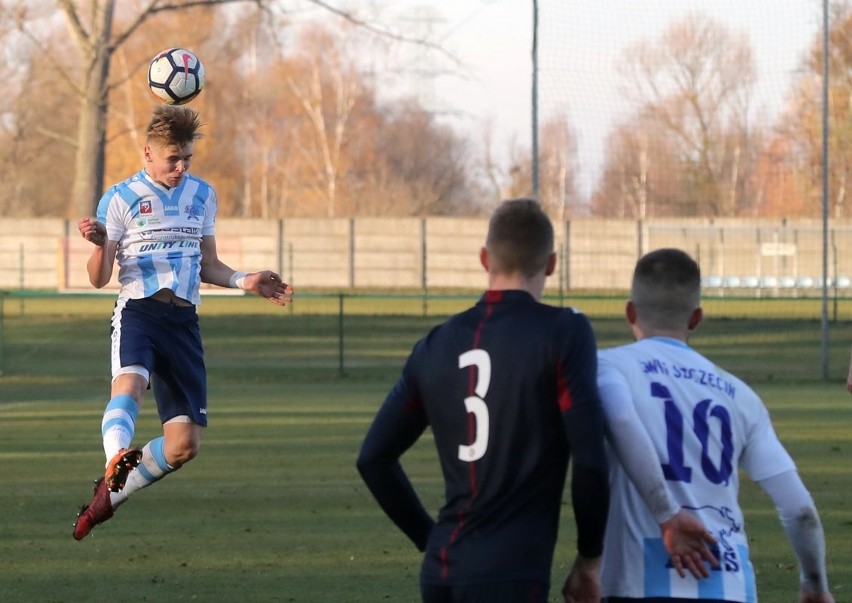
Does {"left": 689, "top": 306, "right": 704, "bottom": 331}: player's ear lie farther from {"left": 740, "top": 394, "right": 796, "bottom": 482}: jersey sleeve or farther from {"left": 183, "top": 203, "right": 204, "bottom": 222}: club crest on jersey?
{"left": 183, "top": 203, "right": 204, "bottom": 222}: club crest on jersey

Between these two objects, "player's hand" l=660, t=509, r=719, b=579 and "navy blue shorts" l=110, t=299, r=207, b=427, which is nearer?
"player's hand" l=660, t=509, r=719, b=579

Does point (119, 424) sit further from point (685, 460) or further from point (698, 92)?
point (698, 92)

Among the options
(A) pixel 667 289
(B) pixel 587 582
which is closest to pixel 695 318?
(A) pixel 667 289

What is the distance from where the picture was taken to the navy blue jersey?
382 centimetres

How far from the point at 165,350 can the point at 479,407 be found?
4045mm

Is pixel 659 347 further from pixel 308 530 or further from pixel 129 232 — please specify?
pixel 308 530

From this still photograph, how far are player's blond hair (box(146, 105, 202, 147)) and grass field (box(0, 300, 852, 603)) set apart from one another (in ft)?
7.58

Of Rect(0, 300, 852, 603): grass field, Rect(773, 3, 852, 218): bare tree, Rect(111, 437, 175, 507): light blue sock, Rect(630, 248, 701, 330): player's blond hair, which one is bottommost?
Rect(0, 300, 852, 603): grass field

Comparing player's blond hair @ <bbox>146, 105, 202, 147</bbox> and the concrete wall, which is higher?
Answer: player's blond hair @ <bbox>146, 105, 202, 147</bbox>

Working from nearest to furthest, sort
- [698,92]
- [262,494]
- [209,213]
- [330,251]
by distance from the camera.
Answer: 1. [209,213]
2. [262,494]
3. [698,92]
4. [330,251]

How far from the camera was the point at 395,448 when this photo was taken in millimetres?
4129

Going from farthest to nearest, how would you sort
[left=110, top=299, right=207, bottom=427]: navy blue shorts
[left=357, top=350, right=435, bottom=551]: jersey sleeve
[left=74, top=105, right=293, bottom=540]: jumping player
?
[left=110, top=299, right=207, bottom=427]: navy blue shorts < [left=74, top=105, right=293, bottom=540]: jumping player < [left=357, top=350, right=435, bottom=551]: jersey sleeve

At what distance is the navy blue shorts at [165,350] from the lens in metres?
7.55

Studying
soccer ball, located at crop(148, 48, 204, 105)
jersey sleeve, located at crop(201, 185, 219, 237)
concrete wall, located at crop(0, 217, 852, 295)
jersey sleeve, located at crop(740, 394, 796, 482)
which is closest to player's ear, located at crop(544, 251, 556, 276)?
jersey sleeve, located at crop(740, 394, 796, 482)
